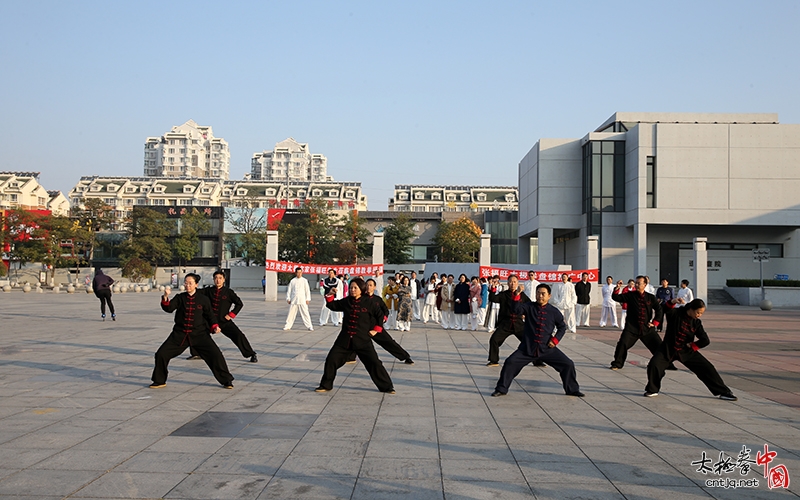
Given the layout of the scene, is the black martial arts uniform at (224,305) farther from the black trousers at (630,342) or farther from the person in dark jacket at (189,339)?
the black trousers at (630,342)

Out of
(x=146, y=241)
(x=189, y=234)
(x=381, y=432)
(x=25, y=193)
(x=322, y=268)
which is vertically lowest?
(x=381, y=432)

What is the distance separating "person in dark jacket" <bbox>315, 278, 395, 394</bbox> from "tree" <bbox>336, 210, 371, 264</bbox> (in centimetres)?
4752

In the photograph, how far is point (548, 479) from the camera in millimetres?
4965

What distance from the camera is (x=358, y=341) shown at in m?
8.55

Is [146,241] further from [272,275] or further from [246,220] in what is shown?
[272,275]

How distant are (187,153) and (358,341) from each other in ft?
473

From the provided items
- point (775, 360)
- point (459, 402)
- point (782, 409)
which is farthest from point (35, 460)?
point (775, 360)

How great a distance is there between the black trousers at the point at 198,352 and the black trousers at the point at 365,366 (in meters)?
1.34

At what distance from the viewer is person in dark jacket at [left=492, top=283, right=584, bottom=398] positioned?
845 centimetres

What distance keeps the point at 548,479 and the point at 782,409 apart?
457 centimetres

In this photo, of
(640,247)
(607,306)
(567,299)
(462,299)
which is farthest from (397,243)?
(567,299)

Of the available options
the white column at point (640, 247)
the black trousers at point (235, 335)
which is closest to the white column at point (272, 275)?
Result: the white column at point (640, 247)

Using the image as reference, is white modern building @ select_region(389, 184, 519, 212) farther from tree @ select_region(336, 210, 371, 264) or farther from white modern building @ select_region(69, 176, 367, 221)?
tree @ select_region(336, 210, 371, 264)

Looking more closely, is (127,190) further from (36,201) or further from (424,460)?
(424,460)
